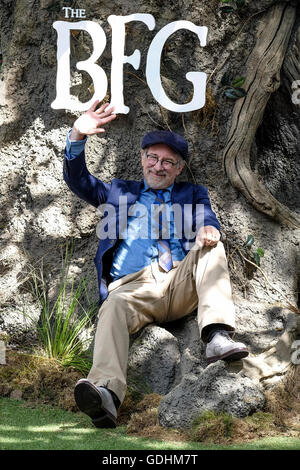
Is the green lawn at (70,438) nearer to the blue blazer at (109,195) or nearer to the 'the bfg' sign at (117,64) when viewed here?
the blue blazer at (109,195)

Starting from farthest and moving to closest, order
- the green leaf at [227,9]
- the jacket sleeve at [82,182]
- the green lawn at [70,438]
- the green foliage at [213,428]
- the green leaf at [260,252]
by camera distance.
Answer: the green leaf at [227,9]
the green leaf at [260,252]
the jacket sleeve at [82,182]
the green foliage at [213,428]
the green lawn at [70,438]

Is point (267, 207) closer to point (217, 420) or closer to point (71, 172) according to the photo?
point (71, 172)

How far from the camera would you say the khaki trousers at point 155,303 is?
431 centimetres

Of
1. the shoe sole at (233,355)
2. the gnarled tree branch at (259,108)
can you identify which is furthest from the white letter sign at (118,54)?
the shoe sole at (233,355)

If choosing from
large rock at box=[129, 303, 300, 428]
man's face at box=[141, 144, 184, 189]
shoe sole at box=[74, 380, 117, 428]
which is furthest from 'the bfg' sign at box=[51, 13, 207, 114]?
shoe sole at box=[74, 380, 117, 428]

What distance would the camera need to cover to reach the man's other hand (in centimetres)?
471

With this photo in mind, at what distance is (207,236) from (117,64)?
175 cm

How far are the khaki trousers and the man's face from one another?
614mm

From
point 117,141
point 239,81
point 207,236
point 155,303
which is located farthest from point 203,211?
point 239,81

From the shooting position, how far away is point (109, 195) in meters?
5.21

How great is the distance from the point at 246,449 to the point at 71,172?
225 centimetres

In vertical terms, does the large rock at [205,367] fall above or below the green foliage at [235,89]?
below

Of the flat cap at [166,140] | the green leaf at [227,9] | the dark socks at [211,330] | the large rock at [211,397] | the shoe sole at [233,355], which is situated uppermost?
the green leaf at [227,9]

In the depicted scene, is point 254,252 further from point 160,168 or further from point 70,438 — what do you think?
point 70,438
